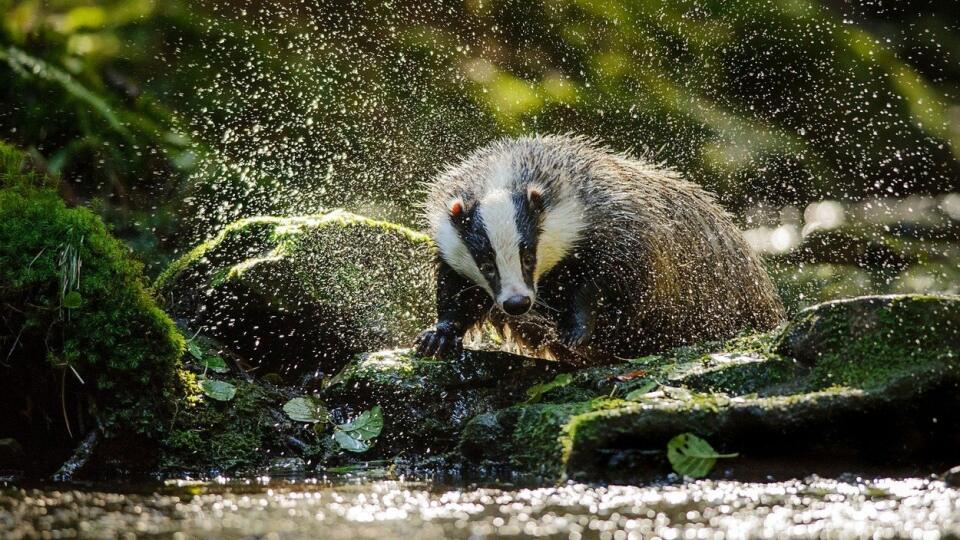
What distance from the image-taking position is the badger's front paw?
470cm

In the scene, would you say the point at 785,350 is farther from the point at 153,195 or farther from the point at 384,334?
the point at 153,195

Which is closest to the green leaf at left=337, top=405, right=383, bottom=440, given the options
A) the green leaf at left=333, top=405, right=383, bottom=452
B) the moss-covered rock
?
the green leaf at left=333, top=405, right=383, bottom=452

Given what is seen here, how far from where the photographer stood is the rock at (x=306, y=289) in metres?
5.13

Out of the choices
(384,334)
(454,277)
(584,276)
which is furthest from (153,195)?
(584,276)

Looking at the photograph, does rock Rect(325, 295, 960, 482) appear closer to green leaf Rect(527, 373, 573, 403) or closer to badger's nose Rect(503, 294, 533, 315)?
green leaf Rect(527, 373, 573, 403)

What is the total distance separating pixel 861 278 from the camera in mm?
7527

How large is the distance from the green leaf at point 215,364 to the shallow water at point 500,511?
50.1 inches

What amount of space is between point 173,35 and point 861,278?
17.2 feet

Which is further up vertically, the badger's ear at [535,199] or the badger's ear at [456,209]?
the badger's ear at [535,199]

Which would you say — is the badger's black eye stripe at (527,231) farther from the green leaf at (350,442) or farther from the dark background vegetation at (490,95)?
the dark background vegetation at (490,95)

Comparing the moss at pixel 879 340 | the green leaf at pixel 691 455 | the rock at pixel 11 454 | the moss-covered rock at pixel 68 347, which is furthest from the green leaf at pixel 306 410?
the moss at pixel 879 340

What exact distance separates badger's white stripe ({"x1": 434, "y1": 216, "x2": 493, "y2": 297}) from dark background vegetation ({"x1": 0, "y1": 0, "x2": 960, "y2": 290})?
7.60 feet

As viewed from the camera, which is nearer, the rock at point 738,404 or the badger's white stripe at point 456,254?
the rock at point 738,404

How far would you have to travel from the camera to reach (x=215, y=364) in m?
4.70
